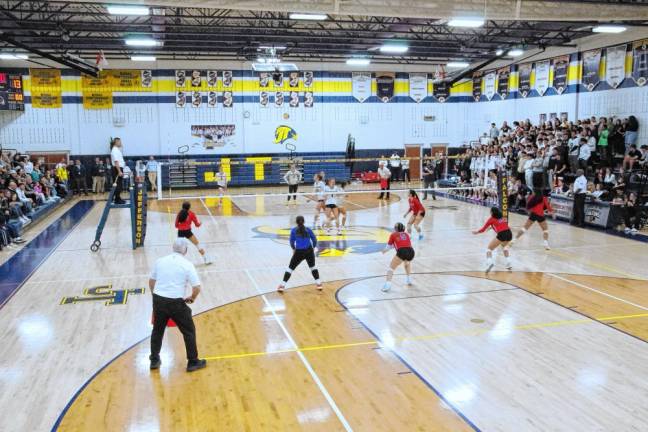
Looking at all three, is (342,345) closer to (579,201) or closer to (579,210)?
(579,210)

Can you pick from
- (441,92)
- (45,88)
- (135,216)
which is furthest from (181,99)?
(135,216)

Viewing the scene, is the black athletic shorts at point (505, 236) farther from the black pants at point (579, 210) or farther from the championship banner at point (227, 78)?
the championship banner at point (227, 78)

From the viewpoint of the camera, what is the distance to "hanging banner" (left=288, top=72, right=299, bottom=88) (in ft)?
121

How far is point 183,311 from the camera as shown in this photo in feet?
26.6

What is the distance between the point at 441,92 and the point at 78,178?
2339 cm

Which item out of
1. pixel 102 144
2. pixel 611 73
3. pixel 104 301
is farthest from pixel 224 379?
pixel 102 144

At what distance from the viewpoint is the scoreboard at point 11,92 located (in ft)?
101

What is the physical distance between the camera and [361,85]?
125 feet

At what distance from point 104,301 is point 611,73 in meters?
24.3

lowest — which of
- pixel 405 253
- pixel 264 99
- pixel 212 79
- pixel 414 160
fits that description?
pixel 405 253

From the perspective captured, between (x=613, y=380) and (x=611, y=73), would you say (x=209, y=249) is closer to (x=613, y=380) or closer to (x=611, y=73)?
(x=613, y=380)

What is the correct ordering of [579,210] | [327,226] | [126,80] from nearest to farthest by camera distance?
[327,226] < [579,210] < [126,80]

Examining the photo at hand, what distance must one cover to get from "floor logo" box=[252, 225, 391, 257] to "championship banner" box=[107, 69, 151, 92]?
59.6ft

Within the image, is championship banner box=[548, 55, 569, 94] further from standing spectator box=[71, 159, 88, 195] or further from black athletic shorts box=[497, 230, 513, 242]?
standing spectator box=[71, 159, 88, 195]
